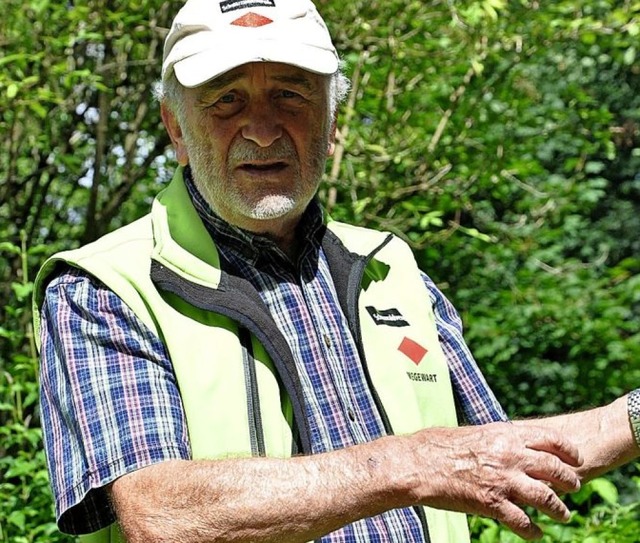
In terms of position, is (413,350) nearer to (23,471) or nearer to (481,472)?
(481,472)

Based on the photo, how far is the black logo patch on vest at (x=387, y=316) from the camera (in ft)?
8.11

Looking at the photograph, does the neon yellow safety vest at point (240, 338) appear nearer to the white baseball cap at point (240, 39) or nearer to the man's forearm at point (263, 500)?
the man's forearm at point (263, 500)

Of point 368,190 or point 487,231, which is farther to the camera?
point 487,231

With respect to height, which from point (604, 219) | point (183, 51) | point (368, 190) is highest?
point (183, 51)

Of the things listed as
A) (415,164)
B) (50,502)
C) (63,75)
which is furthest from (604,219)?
(50,502)

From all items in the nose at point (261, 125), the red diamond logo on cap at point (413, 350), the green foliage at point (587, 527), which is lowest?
the green foliage at point (587, 527)

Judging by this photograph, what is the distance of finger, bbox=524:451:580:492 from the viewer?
185 centimetres

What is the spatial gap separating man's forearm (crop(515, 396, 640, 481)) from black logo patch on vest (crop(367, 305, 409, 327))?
396 mm

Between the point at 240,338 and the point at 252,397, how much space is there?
0.43ft

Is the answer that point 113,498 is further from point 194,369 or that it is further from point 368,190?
point 368,190

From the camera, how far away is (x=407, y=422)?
2.32 m

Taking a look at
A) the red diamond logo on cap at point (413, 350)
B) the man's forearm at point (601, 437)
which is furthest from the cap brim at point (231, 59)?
the man's forearm at point (601, 437)

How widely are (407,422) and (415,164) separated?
140 inches

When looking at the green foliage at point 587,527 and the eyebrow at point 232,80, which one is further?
the green foliage at point 587,527
